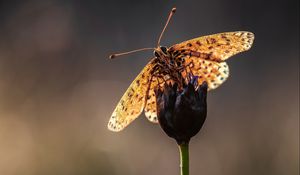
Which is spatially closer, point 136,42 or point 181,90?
point 181,90

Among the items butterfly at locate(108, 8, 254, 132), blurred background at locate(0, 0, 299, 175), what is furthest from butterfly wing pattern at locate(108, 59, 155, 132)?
blurred background at locate(0, 0, 299, 175)

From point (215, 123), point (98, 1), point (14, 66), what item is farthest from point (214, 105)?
point (98, 1)

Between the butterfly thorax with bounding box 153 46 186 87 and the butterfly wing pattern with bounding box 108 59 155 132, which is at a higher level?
the butterfly thorax with bounding box 153 46 186 87

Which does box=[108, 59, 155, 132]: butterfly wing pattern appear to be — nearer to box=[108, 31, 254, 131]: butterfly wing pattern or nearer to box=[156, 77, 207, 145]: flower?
box=[108, 31, 254, 131]: butterfly wing pattern

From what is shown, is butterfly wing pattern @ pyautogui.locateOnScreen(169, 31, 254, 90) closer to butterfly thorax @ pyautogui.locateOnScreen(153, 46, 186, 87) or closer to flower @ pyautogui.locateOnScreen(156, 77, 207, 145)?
butterfly thorax @ pyautogui.locateOnScreen(153, 46, 186, 87)

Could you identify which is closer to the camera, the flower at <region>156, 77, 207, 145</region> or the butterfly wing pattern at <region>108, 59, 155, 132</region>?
the flower at <region>156, 77, 207, 145</region>

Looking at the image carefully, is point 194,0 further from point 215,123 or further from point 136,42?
point 215,123

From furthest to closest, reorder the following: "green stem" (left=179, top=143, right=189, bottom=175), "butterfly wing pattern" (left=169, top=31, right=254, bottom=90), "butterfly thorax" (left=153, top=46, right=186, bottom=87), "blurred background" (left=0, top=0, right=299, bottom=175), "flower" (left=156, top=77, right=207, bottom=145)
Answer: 1. "blurred background" (left=0, top=0, right=299, bottom=175)
2. "butterfly wing pattern" (left=169, top=31, right=254, bottom=90)
3. "butterfly thorax" (left=153, top=46, right=186, bottom=87)
4. "flower" (left=156, top=77, right=207, bottom=145)
5. "green stem" (left=179, top=143, right=189, bottom=175)

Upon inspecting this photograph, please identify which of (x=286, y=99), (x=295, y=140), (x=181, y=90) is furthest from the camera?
(x=286, y=99)

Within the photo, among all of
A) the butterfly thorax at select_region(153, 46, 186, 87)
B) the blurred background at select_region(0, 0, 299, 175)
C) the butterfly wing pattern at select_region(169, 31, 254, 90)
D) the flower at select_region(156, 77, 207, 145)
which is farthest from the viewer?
the blurred background at select_region(0, 0, 299, 175)
